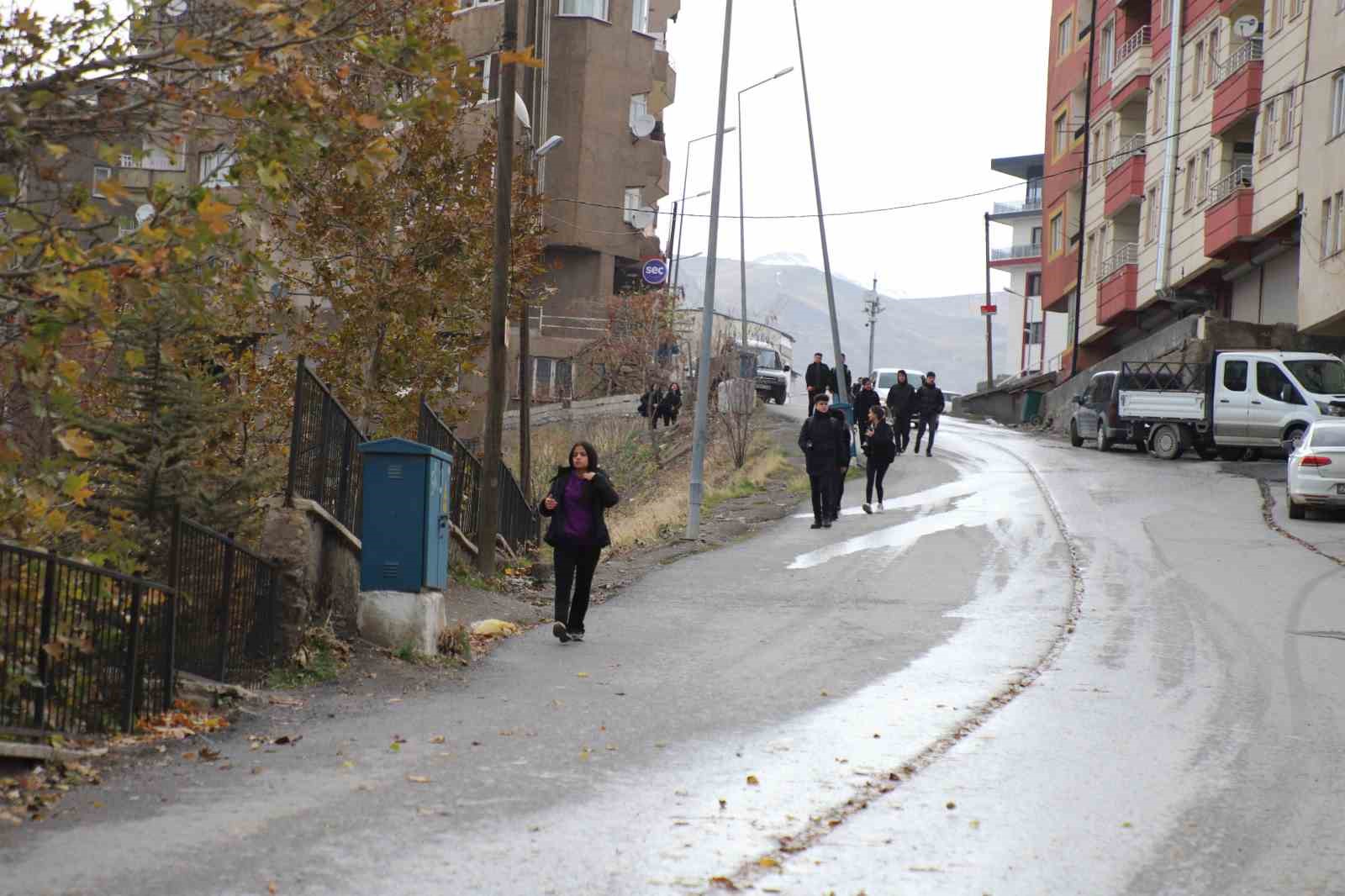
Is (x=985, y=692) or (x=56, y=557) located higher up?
(x=56, y=557)

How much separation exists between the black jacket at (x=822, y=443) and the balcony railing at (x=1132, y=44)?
32.6 m

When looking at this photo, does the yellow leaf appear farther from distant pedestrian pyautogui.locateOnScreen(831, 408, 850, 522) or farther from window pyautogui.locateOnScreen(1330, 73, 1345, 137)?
window pyautogui.locateOnScreen(1330, 73, 1345, 137)

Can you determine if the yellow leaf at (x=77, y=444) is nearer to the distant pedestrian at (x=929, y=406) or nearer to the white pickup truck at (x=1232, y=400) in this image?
the white pickup truck at (x=1232, y=400)

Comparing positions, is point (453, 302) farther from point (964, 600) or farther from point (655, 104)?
point (655, 104)

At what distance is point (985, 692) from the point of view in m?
11.2

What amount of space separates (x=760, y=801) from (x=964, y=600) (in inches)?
358

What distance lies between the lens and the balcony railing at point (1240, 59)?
4259 centimetres

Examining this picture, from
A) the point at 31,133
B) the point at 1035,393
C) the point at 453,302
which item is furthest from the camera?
the point at 1035,393

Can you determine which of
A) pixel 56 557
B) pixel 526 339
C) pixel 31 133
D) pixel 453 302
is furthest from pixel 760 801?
pixel 526 339

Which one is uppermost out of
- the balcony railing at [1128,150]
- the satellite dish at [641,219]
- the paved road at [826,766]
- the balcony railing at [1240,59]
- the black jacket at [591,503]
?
the balcony railing at [1240,59]

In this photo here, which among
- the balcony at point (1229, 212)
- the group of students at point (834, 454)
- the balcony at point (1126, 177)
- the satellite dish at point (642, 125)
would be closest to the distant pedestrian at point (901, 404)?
the group of students at point (834, 454)

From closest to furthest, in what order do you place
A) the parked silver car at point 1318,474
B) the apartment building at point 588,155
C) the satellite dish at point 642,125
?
the parked silver car at point 1318,474 < the apartment building at point 588,155 < the satellite dish at point 642,125

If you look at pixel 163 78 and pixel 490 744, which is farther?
pixel 490 744

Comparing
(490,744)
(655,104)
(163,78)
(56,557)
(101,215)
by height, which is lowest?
(490,744)
